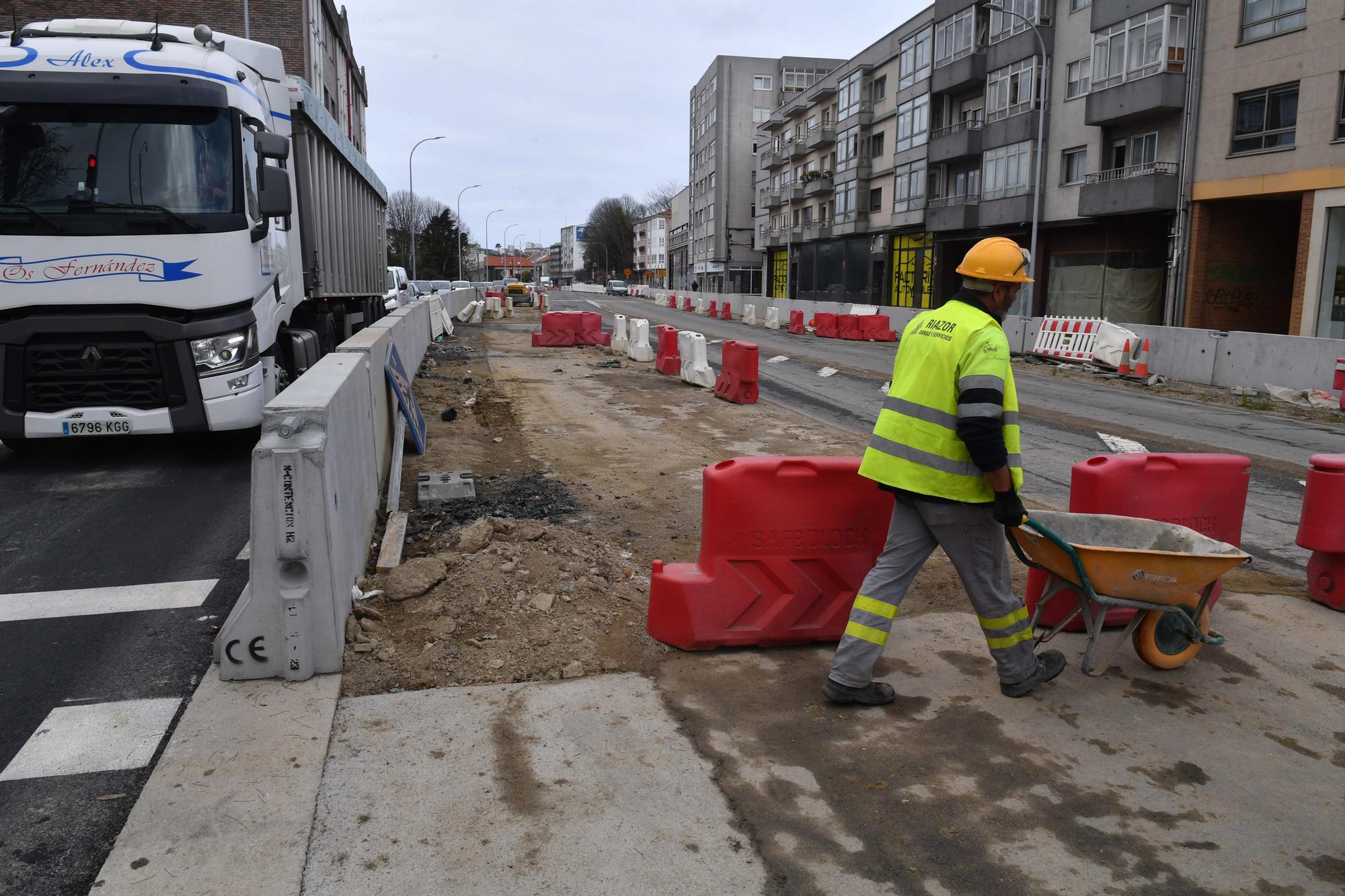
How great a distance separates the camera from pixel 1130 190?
31172 millimetres

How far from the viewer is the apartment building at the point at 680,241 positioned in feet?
364

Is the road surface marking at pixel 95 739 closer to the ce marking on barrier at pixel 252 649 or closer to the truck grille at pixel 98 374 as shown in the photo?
the ce marking on barrier at pixel 252 649

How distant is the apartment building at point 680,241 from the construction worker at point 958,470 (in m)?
104

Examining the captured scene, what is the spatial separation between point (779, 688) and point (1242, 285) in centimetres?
3066

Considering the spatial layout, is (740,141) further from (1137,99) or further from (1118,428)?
(1118,428)

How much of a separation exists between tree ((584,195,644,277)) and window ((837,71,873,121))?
90.6m

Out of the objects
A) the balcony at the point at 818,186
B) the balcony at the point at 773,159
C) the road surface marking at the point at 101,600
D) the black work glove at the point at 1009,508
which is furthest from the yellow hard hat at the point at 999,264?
the balcony at the point at 773,159

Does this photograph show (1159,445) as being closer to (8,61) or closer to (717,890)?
(717,890)

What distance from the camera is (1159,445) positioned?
40.4 ft

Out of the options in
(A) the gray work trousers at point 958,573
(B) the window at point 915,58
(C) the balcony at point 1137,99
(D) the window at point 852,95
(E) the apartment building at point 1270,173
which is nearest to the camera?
(A) the gray work trousers at point 958,573

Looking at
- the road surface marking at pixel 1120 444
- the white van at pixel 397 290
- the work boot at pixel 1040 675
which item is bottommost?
the road surface marking at pixel 1120 444

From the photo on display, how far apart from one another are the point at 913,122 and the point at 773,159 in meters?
27.0

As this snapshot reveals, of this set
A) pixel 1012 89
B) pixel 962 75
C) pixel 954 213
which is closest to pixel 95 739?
pixel 1012 89

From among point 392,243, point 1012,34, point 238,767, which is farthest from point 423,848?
point 392,243
